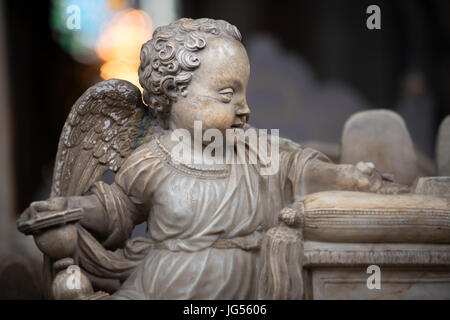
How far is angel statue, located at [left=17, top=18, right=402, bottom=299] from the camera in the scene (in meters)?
2.86

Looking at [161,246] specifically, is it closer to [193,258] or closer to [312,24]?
[193,258]

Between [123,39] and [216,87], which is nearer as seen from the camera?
[216,87]

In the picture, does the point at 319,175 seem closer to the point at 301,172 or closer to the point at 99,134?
the point at 301,172

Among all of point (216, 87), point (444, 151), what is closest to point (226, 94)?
point (216, 87)

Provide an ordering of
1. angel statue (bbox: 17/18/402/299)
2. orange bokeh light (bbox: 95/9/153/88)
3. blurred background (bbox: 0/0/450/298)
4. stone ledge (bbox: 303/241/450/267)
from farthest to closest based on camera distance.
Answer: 1. orange bokeh light (bbox: 95/9/153/88)
2. blurred background (bbox: 0/0/450/298)
3. angel statue (bbox: 17/18/402/299)
4. stone ledge (bbox: 303/241/450/267)

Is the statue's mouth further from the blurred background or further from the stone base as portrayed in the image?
the blurred background

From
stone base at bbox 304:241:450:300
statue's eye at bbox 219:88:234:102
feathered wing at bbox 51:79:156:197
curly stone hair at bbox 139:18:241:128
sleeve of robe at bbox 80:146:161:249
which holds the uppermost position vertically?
curly stone hair at bbox 139:18:241:128

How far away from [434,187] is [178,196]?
1.01m

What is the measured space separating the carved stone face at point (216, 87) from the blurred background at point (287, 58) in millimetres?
2955

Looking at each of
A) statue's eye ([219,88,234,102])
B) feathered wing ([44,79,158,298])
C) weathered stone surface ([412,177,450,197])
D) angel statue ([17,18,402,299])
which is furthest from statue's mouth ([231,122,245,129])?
weathered stone surface ([412,177,450,197])

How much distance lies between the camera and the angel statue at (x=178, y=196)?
2.86 m

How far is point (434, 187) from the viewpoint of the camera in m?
3.03

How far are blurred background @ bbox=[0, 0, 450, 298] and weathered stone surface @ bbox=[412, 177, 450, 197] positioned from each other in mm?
2741

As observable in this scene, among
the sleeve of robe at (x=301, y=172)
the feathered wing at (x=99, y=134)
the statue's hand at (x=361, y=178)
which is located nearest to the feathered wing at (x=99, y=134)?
the feathered wing at (x=99, y=134)
